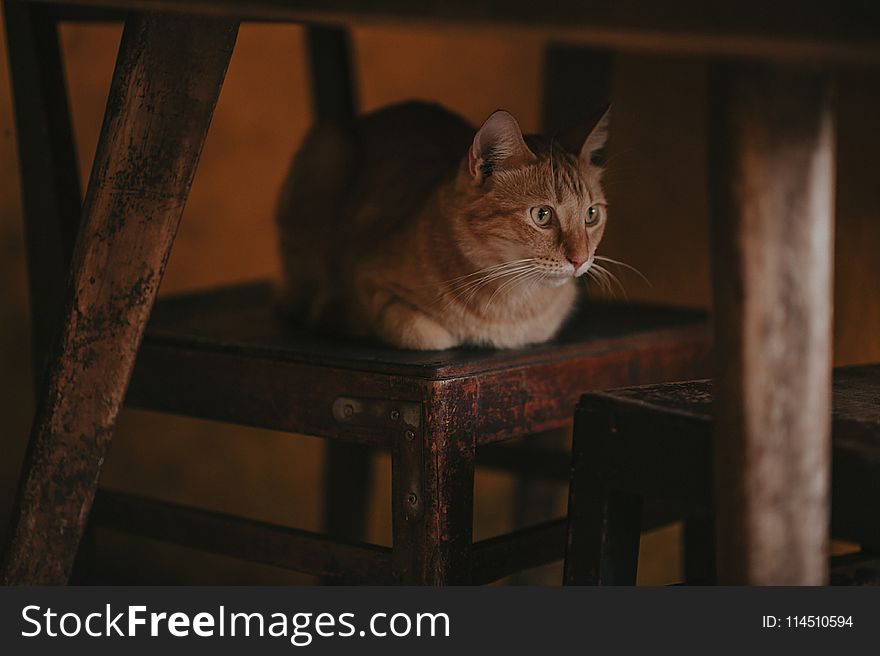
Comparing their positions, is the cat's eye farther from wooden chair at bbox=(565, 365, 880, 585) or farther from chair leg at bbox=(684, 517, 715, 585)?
chair leg at bbox=(684, 517, 715, 585)

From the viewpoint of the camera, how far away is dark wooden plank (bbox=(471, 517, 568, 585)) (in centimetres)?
125

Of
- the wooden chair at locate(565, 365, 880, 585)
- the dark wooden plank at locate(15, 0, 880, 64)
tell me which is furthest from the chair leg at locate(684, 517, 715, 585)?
the dark wooden plank at locate(15, 0, 880, 64)

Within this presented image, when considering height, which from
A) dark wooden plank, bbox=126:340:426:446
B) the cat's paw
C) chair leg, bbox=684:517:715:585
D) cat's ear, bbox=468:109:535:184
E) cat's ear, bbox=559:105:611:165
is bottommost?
chair leg, bbox=684:517:715:585

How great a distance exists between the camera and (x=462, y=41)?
2.34 metres

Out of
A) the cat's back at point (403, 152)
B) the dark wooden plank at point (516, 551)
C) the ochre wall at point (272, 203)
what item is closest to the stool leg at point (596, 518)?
the dark wooden plank at point (516, 551)

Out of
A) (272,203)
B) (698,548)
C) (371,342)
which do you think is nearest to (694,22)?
(371,342)

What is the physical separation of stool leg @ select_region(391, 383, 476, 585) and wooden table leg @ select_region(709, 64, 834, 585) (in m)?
0.43

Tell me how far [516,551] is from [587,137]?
49 cm

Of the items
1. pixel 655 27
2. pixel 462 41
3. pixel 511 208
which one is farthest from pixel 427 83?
pixel 655 27

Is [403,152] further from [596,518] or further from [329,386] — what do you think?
[596,518]

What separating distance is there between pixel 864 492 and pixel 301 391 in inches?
24.6

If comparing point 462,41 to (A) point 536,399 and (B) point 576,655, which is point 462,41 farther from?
(B) point 576,655

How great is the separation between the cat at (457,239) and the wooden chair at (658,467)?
0.27m

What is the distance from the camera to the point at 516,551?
1.29m
